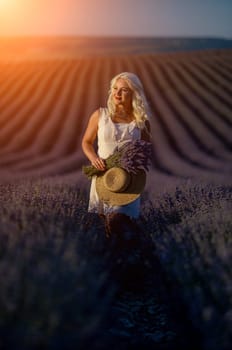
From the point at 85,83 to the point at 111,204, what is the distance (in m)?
5.32

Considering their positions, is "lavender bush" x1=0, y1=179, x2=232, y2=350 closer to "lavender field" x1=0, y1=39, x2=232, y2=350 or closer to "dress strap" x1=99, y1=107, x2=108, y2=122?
"lavender field" x1=0, y1=39, x2=232, y2=350

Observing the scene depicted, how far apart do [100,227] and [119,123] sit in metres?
0.54

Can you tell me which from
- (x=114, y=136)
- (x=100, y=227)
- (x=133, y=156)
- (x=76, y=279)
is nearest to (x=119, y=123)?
(x=114, y=136)

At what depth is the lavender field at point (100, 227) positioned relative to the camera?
59.1 inches

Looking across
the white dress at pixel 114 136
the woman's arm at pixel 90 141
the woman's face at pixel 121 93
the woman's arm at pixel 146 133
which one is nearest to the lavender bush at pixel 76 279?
the white dress at pixel 114 136

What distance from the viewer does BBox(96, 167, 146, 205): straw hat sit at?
242cm

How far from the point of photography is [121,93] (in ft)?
→ 8.05

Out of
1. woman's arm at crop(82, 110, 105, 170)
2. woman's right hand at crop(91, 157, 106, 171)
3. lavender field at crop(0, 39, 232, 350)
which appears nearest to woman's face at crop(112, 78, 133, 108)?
woman's arm at crop(82, 110, 105, 170)

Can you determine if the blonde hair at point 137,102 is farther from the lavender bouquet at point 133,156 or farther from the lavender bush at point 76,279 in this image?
the lavender bush at point 76,279

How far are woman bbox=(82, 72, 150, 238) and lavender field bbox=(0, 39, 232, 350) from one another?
173 mm

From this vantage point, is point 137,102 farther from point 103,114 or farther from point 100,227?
point 100,227

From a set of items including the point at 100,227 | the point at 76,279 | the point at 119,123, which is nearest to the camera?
the point at 76,279

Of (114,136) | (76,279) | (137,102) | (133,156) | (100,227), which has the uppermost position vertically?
(137,102)

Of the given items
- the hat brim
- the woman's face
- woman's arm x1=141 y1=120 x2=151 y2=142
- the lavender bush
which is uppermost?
the woman's face
